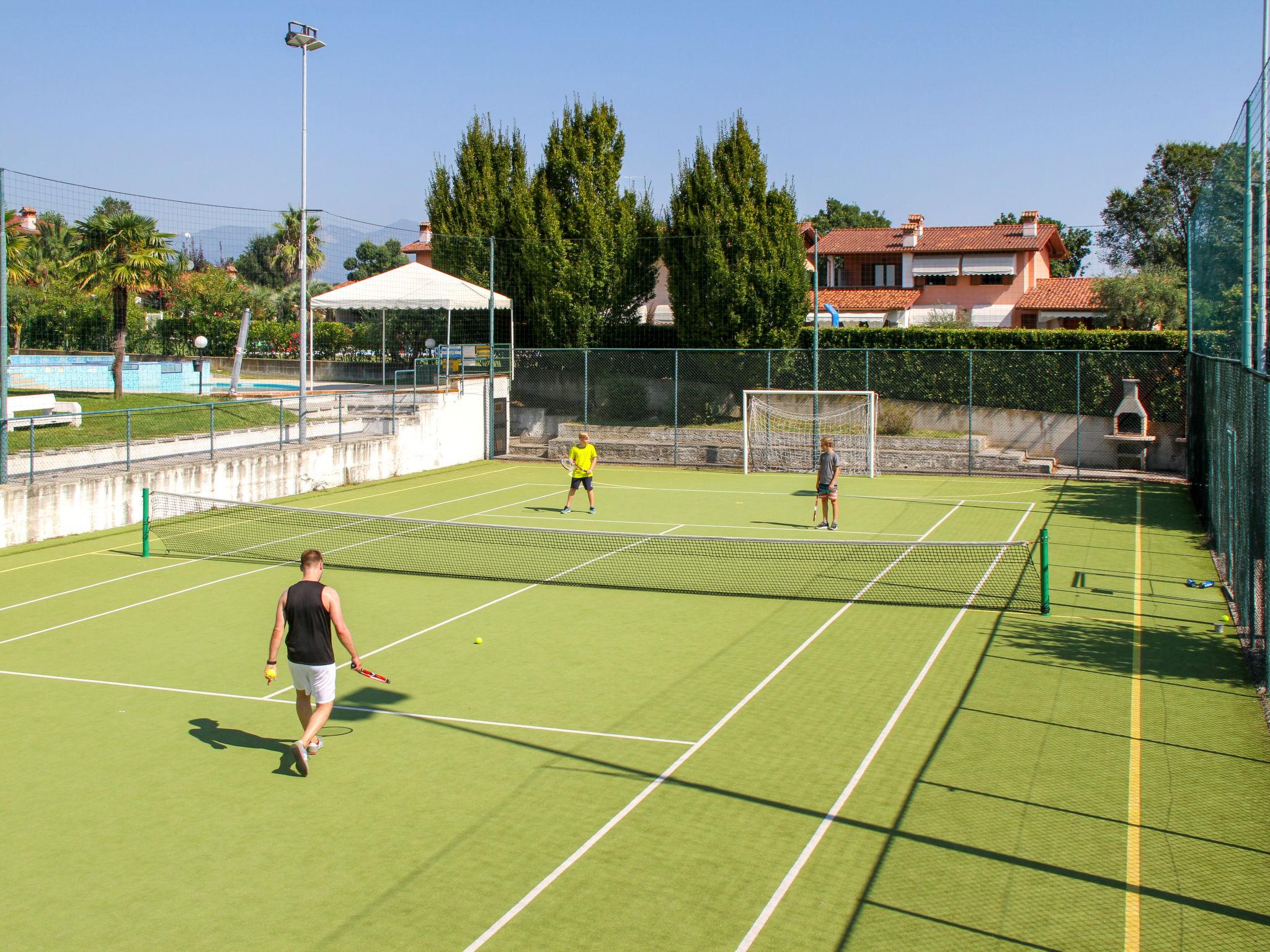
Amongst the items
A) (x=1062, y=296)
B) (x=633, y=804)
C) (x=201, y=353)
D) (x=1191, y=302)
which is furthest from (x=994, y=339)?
(x=633, y=804)

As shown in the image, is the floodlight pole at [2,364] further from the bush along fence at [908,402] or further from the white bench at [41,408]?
the bush along fence at [908,402]

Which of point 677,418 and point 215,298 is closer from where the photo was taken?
point 677,418

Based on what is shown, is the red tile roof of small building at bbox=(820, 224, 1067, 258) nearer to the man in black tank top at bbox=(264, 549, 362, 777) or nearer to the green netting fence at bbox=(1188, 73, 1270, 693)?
the green netting fence at bbox=(1188, 73, 1270, 693)

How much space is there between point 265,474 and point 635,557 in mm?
10196

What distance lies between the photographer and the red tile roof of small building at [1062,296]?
5484 centimetres

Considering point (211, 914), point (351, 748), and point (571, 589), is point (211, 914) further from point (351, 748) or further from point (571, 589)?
point (571, 589)

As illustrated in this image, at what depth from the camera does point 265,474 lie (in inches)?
938

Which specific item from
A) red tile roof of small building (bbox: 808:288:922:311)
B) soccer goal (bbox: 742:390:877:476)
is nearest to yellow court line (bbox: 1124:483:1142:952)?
soccer goal (bbox: 742:390:877:476)

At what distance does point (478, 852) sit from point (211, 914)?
1658 millimetres

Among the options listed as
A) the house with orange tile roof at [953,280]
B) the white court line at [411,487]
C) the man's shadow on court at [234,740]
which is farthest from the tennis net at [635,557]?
the house with orange tile roof at [953,280]

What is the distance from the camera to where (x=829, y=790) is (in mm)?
8250

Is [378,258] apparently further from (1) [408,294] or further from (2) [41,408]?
(2) [41,408]

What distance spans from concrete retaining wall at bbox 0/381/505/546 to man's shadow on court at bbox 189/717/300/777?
1045 cm

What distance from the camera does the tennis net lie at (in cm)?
1517
